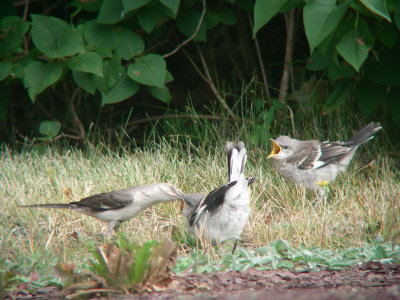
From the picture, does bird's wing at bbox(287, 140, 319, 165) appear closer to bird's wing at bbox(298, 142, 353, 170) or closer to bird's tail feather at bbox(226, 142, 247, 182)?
bird's wing at bbox(298, 142, 353, 170)

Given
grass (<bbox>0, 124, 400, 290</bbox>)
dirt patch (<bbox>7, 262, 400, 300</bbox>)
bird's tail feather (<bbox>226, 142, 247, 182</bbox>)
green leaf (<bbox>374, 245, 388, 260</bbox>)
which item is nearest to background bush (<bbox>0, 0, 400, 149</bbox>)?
grass (<bbox>0, 124, 400, 290</bbox>)

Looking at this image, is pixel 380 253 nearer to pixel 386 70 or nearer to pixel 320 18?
pixel 320 18

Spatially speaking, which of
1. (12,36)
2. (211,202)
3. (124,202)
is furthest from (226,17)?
(211,202)

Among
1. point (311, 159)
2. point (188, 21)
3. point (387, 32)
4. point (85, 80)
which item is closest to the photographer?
point (387, 32)

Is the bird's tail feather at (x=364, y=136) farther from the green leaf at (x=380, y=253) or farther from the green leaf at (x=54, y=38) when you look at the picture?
the green leaf at (x=54, y=38)

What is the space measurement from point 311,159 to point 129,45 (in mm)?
2219

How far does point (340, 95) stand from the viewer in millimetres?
5707

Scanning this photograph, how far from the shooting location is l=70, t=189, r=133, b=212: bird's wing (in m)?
4.40

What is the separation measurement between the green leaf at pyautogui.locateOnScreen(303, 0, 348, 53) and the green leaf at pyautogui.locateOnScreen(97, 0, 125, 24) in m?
2.06

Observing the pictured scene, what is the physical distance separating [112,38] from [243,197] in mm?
2499

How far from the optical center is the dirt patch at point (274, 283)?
295cm

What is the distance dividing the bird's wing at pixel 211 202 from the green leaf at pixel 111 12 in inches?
93.8

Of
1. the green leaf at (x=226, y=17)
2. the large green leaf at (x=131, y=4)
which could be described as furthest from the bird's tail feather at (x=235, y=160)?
the green leaf at (x=226, y=17)

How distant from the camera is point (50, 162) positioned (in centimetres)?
602
